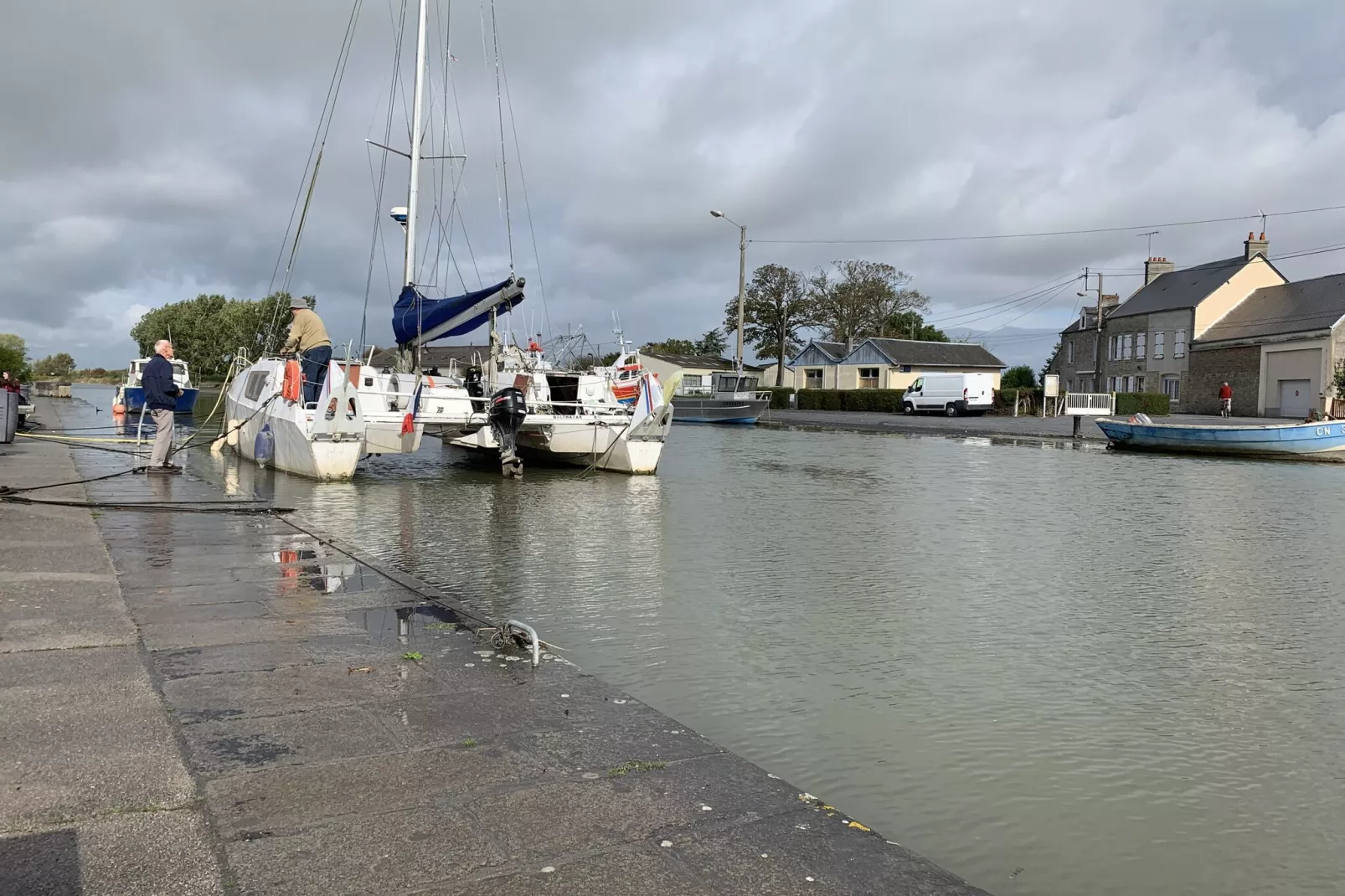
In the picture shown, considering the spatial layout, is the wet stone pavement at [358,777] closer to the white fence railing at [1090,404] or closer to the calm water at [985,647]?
the calm water at [985,647]

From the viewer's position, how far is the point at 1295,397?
44750 mm

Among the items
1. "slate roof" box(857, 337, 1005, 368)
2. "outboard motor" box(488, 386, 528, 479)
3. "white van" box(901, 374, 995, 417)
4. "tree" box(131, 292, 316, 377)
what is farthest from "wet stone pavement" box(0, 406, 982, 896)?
"tree" box(131, 292, 316, 377)

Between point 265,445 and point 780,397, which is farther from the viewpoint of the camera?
point 780,397

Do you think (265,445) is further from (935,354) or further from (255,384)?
(935,354)

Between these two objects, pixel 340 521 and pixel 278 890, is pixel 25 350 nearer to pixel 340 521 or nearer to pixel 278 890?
pixel 340 521

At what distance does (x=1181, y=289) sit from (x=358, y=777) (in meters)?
59.0

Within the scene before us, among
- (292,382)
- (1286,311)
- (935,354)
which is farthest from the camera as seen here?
(935,354)

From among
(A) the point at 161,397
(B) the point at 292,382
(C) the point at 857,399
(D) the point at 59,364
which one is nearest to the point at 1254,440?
(B) the point at 292,382

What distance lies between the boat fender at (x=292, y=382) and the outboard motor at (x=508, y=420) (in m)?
3.21

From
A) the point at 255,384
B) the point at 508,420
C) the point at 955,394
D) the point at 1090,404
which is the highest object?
the point at 955,394

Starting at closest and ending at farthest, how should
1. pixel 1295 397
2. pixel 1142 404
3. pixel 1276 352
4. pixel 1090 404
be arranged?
pixel 1090 404 → pixel 1295 397 → pixel 1276 352 → pixel 1142 404

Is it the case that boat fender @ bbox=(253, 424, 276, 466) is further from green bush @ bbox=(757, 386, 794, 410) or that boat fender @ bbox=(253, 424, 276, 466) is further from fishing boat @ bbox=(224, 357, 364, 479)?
green bush @ bbox=(757, 386, 794, 410)

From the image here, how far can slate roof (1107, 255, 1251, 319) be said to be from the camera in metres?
51.7

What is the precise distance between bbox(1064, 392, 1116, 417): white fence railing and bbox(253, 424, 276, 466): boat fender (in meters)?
25.6
